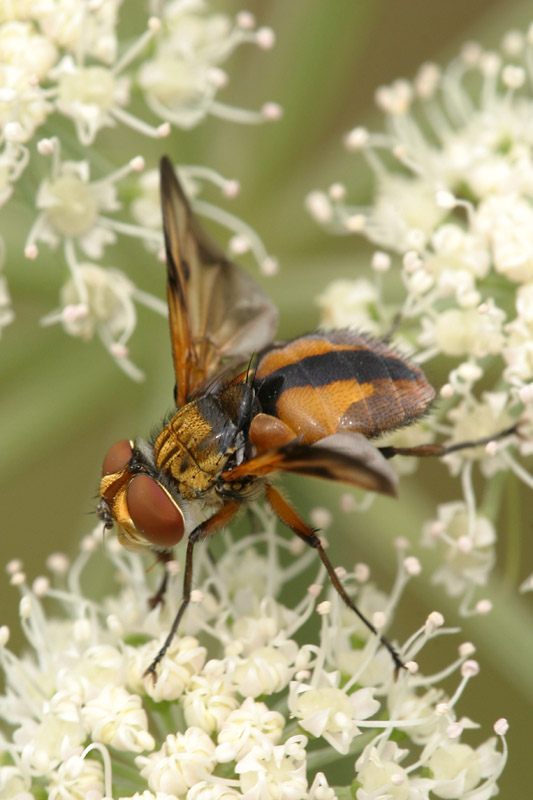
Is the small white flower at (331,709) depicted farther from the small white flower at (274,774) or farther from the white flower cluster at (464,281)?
the white flower cluster at (464,281)

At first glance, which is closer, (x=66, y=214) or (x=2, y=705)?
(x=2, y=705)

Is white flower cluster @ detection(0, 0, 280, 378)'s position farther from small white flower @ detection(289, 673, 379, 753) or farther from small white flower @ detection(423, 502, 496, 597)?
small white flower @ detection(289, 673, 379, 753)

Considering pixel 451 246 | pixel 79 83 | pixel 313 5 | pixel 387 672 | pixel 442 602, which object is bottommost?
pixel 387 672

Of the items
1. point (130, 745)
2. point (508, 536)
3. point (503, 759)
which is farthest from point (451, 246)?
point (130, 745)

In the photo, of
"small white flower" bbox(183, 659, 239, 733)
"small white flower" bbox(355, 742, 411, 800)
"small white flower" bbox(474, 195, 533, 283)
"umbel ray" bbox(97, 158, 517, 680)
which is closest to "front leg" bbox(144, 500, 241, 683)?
"umbel ray" bbox(97, 158, 517, 680)

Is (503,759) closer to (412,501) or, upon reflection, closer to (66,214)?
(412,501)

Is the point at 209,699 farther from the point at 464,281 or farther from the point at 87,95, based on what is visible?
the point at 87,95

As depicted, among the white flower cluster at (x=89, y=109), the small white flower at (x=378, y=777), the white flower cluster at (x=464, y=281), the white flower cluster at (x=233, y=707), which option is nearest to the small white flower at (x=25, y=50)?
the white flower cluster at (x=89, y=109)

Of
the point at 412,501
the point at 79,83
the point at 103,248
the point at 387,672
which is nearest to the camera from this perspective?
the point at 387,672

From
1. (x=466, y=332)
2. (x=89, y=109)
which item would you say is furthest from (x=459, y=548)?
(x=89, y=109)
